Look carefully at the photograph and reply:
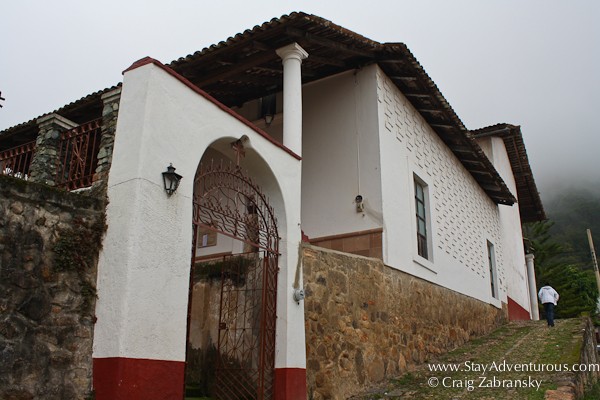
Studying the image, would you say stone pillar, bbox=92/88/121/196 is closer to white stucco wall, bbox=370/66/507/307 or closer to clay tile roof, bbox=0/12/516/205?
clay tile roof, bbox=0/12/516/205

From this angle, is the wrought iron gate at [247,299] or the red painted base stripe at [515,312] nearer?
the wrought iron gate at [247,299]

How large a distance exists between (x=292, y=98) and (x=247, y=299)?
117 inches

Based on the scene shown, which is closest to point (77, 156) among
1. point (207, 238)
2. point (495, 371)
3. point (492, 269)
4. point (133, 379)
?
point (133, 379)

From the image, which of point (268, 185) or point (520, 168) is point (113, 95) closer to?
point (268, 185)

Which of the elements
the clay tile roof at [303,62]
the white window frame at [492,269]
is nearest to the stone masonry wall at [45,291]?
the clay tile roof at [303,62]

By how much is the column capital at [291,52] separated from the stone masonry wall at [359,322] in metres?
2.90

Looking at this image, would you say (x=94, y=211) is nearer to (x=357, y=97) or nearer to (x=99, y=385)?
(x=99, y=385)

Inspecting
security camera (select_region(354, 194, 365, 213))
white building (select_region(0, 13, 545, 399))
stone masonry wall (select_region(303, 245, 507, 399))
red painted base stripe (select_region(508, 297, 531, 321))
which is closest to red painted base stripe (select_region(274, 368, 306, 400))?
white building (select_region(0, 13, 545, 399))

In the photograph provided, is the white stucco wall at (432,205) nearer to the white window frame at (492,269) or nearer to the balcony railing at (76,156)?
the white window frame at (492,269)

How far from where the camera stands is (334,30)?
27.4 ft

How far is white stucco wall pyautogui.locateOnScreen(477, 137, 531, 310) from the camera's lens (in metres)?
19.5

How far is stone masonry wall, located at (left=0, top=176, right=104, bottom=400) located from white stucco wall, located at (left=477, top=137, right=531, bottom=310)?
16.4 metres

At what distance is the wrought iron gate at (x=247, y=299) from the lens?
269 inches

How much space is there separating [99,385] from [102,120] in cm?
275
